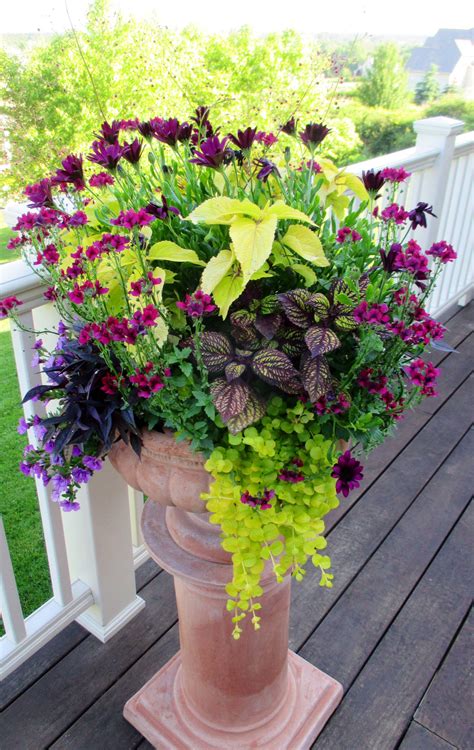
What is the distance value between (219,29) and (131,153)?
13131mm

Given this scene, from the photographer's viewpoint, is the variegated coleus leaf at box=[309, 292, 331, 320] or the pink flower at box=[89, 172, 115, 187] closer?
the variegated coleus leaf at box=[309, 292, 331, 320]

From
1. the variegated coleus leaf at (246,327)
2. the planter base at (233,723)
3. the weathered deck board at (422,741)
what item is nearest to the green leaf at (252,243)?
the variegated coleus leaf at (246,327)

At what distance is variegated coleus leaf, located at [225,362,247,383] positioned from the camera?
864mm

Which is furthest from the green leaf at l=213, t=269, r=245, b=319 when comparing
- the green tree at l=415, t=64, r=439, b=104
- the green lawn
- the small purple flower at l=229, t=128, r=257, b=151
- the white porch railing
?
the green tree at l=415, t=64, r=439, b=104

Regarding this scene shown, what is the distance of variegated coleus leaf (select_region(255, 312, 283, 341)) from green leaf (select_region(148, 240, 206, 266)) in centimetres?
14

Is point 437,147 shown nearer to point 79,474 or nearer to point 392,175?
point 392,175

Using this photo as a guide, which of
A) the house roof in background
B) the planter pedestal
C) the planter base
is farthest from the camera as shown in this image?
the house roof in background

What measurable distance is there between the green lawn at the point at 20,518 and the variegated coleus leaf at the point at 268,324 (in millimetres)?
908

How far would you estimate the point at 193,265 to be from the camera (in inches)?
40.0

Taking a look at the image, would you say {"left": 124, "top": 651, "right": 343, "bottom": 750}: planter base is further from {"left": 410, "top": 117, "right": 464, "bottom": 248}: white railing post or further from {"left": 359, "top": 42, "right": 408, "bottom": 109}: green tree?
{"left": 359, "top": 42, "right": 408, "bottom": 109}: green tree

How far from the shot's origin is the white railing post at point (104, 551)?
1521 millimetres

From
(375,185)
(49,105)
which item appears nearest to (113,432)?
(375,185)

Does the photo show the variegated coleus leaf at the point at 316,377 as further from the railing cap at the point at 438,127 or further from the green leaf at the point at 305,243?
the railing cap at the point at 438,127

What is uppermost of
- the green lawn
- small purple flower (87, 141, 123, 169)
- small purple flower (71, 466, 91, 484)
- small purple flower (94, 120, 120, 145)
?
small purple flower (94, 120, 120, 145)
